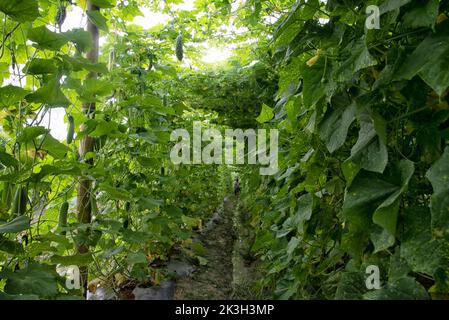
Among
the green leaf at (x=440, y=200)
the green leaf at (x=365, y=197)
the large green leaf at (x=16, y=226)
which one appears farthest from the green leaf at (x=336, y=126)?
the large green leaf at (x=16, y=226)

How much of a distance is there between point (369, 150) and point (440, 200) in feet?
0.62

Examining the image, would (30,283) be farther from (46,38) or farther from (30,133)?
(46,38)

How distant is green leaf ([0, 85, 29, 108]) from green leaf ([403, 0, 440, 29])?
93 cm

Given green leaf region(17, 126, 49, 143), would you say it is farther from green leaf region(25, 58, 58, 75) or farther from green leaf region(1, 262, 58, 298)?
green leaf region(1, 262, 58, 298)

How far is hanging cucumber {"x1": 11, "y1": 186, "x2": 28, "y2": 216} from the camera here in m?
1.11

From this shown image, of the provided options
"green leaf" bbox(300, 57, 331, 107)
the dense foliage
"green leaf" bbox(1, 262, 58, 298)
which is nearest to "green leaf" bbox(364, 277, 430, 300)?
the dense foliage

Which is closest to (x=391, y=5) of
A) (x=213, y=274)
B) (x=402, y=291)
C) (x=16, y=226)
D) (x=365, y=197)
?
(x=365, y=197)

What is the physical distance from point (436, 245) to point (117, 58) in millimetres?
2275

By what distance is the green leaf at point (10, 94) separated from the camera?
3.26ft

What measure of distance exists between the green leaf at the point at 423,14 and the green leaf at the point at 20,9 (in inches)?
34.8

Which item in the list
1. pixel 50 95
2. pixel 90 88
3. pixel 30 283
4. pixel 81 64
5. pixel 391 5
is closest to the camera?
pixel 391 5

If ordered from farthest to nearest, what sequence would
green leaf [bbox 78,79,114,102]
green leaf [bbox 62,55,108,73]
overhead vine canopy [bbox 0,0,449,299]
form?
green leaf [bbox 78,79,114,102], green leaf [bbox 62,55,108,73], overhead vine canopy [bbox 0,0,449,299]

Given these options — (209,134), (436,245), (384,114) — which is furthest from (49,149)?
(209,134)

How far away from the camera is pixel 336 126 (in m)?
0.77
